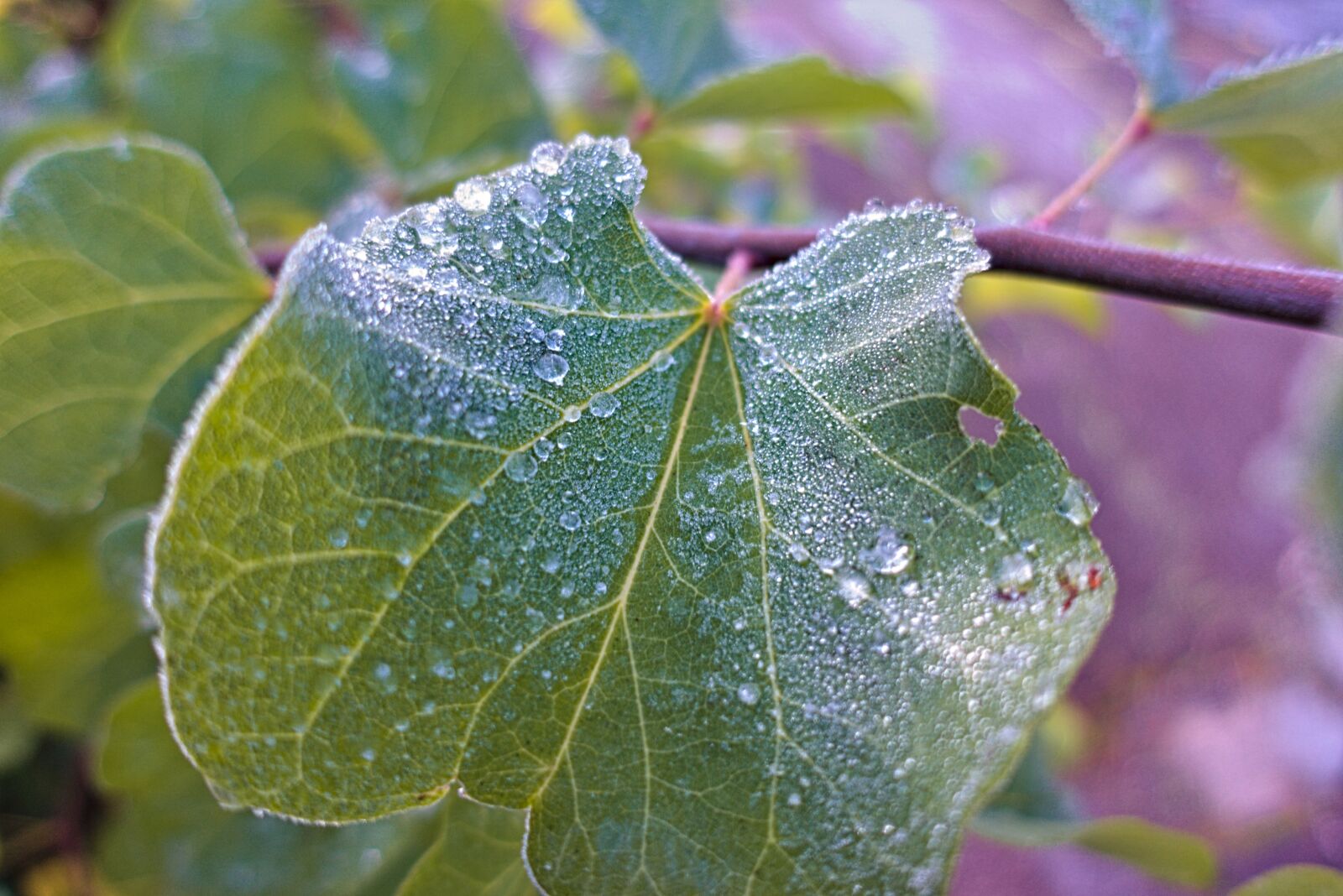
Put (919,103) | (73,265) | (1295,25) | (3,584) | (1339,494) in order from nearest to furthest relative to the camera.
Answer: (1339,494) < (73,265) < (3,584) < (919,103) < (1295,25)

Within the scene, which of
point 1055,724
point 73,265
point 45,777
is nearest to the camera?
point 73,265

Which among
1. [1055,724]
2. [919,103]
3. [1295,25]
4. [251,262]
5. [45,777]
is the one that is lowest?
[1055,724]

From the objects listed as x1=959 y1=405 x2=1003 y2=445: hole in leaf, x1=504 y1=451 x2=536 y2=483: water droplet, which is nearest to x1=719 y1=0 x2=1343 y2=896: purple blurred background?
x1=959 y1=405 x2=1003 y2=445: hole in leaf

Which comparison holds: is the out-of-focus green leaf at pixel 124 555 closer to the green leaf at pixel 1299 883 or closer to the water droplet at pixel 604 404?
the water droplet at pixel 604 404

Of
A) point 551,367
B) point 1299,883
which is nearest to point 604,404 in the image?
point 551,367

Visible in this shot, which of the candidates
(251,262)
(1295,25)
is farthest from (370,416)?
(1295,25)

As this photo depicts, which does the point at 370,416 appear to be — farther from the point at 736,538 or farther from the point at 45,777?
the point at 45,777

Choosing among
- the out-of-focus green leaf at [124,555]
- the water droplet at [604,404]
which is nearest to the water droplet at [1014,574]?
the water droplet at [604,404]
